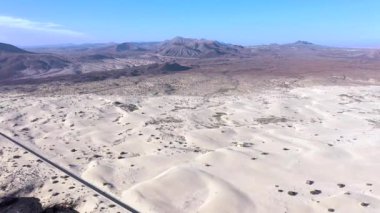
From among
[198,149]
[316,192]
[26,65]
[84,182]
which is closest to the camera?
[316,192]

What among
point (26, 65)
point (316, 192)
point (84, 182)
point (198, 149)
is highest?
point (316, 192)

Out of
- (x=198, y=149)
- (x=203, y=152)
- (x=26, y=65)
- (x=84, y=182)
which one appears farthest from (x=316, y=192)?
(x=26, y=65)

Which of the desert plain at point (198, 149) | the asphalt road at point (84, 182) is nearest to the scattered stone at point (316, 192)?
the desert plain at point (198, 149)

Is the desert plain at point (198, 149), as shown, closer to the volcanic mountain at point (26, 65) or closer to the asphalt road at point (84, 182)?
the asphalt road at point (84, 182)

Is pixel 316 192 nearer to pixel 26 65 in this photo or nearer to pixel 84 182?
pixel 84 182

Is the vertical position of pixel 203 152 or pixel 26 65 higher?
pixel 203 152

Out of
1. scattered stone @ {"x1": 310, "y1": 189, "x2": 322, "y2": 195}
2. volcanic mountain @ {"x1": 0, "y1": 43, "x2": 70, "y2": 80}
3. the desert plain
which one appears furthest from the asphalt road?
volcanic mountain @ {"x1": 0, "y1": 43, "x2": 70, "y2": 80}

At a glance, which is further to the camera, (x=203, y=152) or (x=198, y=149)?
(x=198, y=149)

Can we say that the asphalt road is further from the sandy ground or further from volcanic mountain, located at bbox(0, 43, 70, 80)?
volcanic mountain, located at bbox(0, 43, 70, 80)
